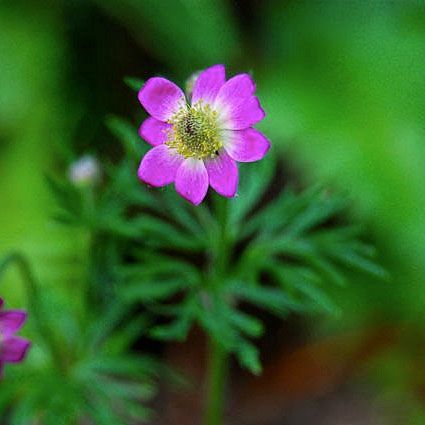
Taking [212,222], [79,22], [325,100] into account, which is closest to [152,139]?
[212,222]

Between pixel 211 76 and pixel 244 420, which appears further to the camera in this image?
pixel 244 420

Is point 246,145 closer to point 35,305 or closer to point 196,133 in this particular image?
point 196,133

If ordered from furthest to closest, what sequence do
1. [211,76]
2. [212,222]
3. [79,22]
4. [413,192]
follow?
[79,22]
[413,192]
[212,222]
[211,76]

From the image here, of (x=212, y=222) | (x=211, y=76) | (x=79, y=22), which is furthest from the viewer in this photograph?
(x=79, y=22)

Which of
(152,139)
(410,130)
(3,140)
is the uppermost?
(410,130)

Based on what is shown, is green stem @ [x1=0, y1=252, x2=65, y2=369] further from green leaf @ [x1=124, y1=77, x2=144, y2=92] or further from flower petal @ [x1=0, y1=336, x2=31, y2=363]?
green leaf @ [x1=124, y1=77, x2=144, y2=92]

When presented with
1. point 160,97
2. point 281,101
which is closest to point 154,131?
point 160,97

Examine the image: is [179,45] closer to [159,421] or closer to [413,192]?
[413,192]
